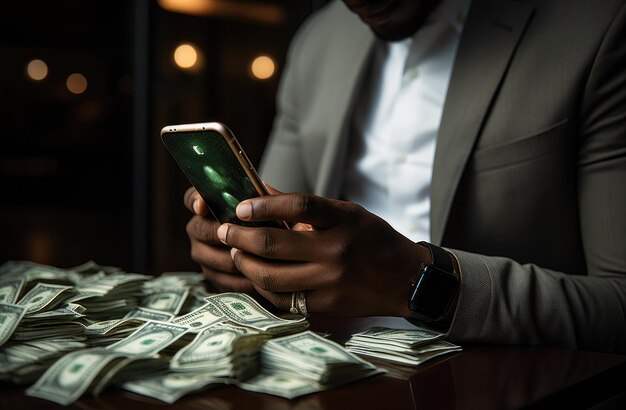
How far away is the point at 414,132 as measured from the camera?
1941 mm

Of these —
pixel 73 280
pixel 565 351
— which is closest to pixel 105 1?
pixel 73 280

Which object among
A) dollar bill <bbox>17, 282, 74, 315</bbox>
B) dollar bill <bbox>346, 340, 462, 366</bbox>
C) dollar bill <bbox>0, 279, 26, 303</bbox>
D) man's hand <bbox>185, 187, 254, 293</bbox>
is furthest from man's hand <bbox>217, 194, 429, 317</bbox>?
dollar bill <bbox>0, 279, 26, 303</bbox>

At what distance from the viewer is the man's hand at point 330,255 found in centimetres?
107

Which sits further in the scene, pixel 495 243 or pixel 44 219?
pixel 44 219

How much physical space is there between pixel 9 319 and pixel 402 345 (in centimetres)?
61

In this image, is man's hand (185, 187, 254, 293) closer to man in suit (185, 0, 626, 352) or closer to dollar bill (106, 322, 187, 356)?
man in suit (185, 0, 626, 352)

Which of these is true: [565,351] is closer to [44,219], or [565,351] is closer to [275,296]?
[275,296]

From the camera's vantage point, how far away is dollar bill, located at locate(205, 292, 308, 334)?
3.44 ft

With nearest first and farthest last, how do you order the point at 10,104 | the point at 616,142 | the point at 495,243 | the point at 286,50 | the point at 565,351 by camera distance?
1. the point at 565,351
2. the point at 616,142
3. the point at 495,243
4. the point at 10,104
5. the point at 286,50

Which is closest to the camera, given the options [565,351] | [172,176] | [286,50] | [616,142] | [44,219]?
[565,351]

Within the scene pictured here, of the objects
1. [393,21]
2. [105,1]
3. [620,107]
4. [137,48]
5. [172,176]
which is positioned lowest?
[172,176]

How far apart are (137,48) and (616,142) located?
Answer: 3.25 meters

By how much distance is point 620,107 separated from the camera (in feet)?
5.02

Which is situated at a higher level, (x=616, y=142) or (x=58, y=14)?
(x=58, y=14)
